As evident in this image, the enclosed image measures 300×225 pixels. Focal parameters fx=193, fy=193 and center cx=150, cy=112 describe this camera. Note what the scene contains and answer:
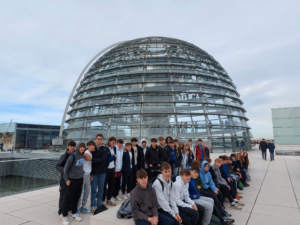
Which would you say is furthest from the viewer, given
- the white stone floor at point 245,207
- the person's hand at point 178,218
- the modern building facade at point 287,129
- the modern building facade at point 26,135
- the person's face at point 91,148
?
the modern building facade at point 26,135

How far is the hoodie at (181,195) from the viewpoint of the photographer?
4.17 meters

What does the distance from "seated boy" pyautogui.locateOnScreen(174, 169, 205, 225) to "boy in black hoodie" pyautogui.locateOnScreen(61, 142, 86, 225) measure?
8.20 feet

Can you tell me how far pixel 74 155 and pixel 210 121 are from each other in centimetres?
1571

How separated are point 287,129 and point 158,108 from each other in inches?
656

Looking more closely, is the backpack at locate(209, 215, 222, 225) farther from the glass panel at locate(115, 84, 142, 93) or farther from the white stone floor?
the glass panel at locate(115, 84, 142, 93)

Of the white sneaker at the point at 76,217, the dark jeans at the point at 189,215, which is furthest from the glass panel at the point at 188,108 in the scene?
the dark jeans at the point at 189,215

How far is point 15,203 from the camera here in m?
6.01

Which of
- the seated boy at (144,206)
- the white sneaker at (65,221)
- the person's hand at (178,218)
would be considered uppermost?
the seated boy at (144,206)

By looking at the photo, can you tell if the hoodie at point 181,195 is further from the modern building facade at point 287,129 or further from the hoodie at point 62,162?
the modern building facade at point 287,129

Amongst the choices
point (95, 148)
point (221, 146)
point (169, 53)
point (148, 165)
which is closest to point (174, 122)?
point (221, 146)

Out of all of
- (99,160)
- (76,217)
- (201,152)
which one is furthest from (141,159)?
(201,152)

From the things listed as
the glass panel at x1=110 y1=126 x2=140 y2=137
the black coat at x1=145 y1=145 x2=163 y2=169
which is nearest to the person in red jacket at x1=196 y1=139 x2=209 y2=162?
the black coat at x1=145 y1=145 x2=163 y2=169

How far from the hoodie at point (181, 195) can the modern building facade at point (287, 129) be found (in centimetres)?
2383

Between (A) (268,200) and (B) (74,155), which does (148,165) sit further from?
(A) (268,200)
